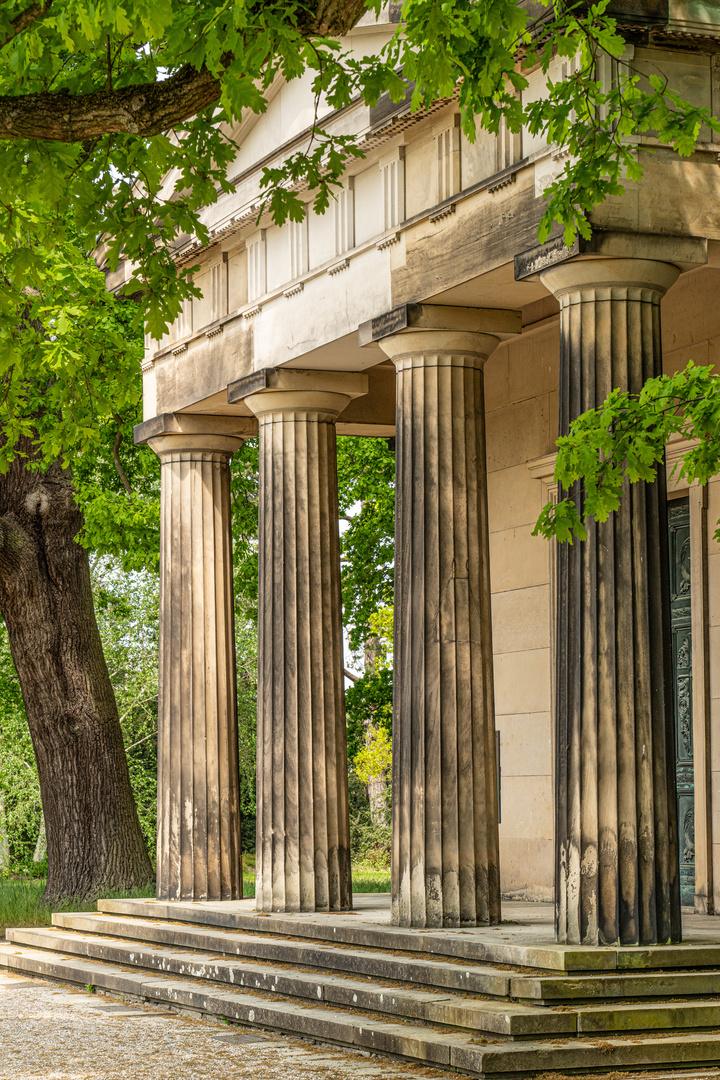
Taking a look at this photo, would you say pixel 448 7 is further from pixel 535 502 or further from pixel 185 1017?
pixel 535 502

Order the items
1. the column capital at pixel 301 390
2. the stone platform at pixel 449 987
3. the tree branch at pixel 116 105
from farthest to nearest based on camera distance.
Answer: the column capital at pixel 301 390 < the stone platform at pixel 449 987 < the tree branch at pixel 116 105

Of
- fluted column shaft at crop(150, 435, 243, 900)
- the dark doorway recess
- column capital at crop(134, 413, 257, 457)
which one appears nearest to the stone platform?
the dark doorway recess

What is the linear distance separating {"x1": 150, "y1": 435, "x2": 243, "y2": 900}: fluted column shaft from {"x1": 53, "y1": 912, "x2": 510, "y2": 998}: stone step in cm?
90

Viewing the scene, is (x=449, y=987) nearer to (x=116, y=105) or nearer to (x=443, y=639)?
(x=443, y=639)

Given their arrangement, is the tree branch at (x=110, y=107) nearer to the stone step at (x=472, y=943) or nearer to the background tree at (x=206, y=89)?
the background tree at (x=206, y=89)

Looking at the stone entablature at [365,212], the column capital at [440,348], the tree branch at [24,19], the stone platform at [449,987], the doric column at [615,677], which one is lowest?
the stone platform at [449,987]

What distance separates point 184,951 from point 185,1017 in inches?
65.4

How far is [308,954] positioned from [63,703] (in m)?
10.9

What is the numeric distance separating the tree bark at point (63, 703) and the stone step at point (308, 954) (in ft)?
16.0

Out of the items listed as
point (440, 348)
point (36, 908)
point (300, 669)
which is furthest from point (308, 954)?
point (36, 908)

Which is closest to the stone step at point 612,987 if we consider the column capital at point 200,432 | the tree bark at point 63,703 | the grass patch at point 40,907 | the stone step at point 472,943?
the stone step at point 472,943

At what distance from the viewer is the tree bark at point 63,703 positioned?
70.1 ft

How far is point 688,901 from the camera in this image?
13.7 m

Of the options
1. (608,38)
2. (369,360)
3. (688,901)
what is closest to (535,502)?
(369,360)
